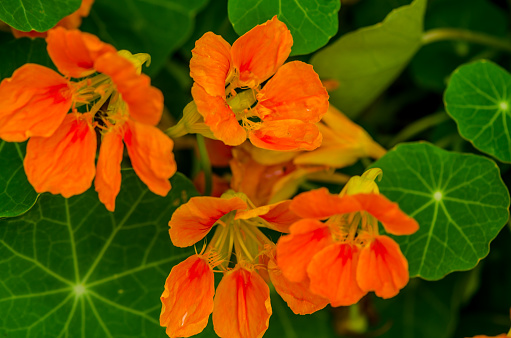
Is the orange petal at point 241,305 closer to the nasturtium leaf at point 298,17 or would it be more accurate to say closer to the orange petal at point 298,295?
the orange petal at point 298,295

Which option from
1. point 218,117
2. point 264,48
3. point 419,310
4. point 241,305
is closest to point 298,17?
point 264,48

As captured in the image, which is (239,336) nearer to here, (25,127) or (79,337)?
(79,337)

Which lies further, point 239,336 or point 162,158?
point 239,336

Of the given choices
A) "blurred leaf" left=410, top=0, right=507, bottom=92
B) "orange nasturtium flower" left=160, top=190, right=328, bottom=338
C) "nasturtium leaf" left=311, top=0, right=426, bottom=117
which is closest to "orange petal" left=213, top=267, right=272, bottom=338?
"orange nasturtium flower" left=160, top=190, right=328, bottom=338

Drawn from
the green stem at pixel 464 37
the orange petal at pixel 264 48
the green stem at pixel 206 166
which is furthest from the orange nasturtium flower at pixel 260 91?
the green stem at pixel 464 37

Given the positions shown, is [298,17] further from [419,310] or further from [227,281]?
[419,310]

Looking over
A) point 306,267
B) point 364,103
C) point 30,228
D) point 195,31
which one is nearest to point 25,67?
point 30,228
